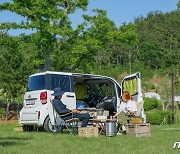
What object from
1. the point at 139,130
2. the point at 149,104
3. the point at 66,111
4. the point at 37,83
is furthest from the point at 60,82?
the point at 149,104

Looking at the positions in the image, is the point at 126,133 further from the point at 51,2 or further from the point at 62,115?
the point at 51,2

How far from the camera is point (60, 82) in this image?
13.0 meters

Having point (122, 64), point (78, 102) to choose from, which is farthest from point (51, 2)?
point (122, 64)

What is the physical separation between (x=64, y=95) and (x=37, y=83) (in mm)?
849

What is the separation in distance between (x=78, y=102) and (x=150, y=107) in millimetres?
20234

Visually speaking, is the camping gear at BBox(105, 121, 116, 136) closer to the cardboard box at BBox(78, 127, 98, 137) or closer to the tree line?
the cardboard box at BBox(78, 127, 98, 137)

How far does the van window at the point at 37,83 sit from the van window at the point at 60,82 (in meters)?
0.23

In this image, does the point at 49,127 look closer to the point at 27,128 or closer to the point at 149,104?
the point at 27,128

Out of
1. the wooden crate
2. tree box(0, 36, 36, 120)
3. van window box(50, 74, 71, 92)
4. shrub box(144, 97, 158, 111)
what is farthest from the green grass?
shrub box(144, 97, 158, 111)

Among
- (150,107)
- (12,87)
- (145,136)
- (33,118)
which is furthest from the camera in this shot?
(150,107)

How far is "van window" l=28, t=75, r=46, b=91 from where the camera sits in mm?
12878

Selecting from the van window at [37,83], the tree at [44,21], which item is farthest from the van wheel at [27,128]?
the tree at [44,21]

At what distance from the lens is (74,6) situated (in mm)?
A: 22594

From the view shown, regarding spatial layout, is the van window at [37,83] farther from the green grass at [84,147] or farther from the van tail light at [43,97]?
the green grass at [84,147]
